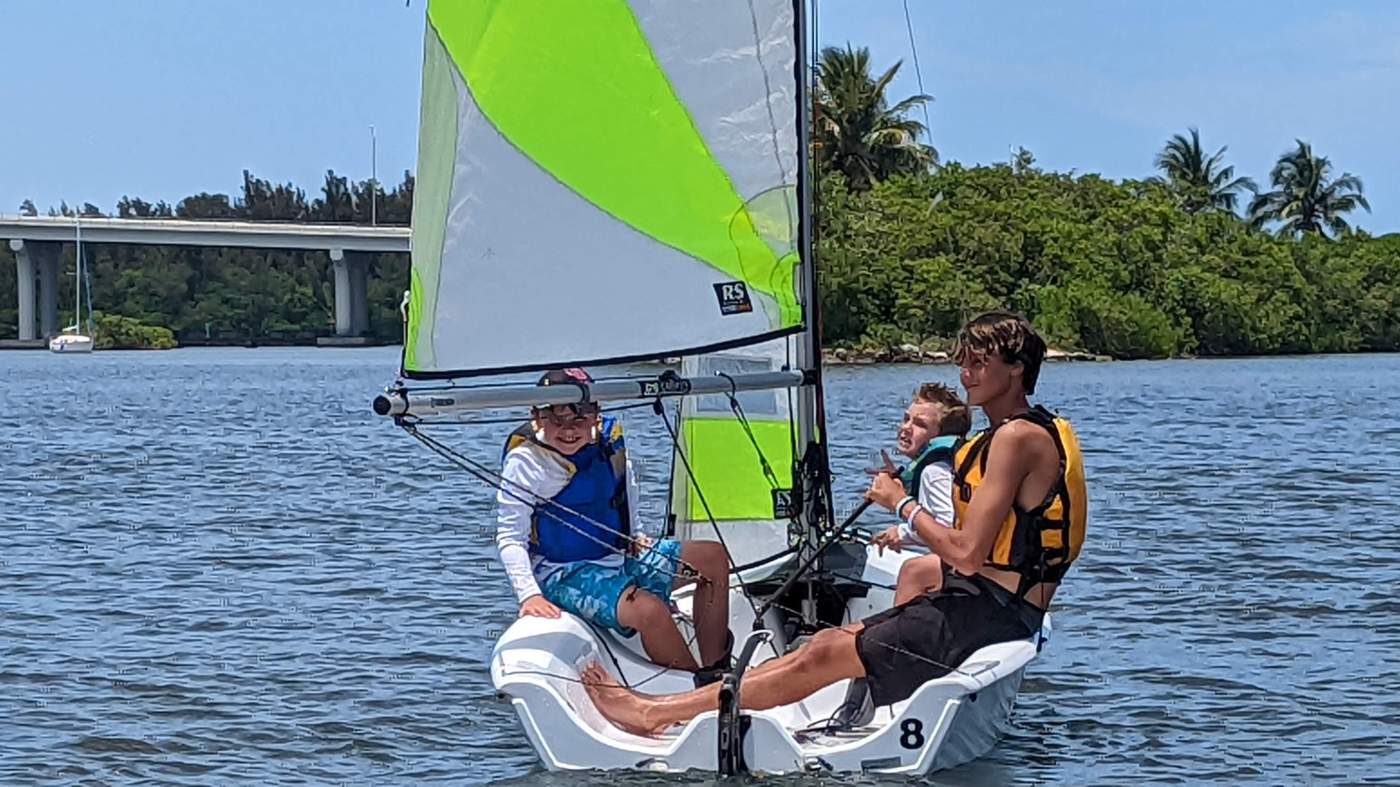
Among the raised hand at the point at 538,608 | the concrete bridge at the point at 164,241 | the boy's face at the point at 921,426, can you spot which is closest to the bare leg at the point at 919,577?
the boy's face at the point at 921,426

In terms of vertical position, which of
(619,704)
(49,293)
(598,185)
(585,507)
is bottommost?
(619,704)

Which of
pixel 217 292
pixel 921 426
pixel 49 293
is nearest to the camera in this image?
pixel 921 426

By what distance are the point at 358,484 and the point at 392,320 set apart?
77.0 meters

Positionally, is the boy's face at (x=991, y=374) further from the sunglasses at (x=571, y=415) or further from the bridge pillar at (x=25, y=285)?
the bridge pillar at (x=25, y=285)

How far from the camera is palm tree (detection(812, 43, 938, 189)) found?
60.1 metres

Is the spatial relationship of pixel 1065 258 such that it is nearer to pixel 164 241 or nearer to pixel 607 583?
pixel 164 241

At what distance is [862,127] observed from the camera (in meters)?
62.2

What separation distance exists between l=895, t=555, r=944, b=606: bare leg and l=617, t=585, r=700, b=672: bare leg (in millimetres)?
828

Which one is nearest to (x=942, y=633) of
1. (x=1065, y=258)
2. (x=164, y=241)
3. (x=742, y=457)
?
(x=742, y=457)

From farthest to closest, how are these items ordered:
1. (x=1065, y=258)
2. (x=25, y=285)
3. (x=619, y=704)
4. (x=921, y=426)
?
1. (x=25, y=285)
2. (x=1065, y=258)
3. (x=921, y=426)
4. (x=619, y=704)

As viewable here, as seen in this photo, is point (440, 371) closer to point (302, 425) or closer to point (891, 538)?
point (891, 538)

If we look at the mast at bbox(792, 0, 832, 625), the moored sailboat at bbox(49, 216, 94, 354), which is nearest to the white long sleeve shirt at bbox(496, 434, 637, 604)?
the mast at bbox(792, 0, 832, 625)

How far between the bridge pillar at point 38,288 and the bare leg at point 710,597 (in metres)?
78.3

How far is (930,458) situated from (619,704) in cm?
146
